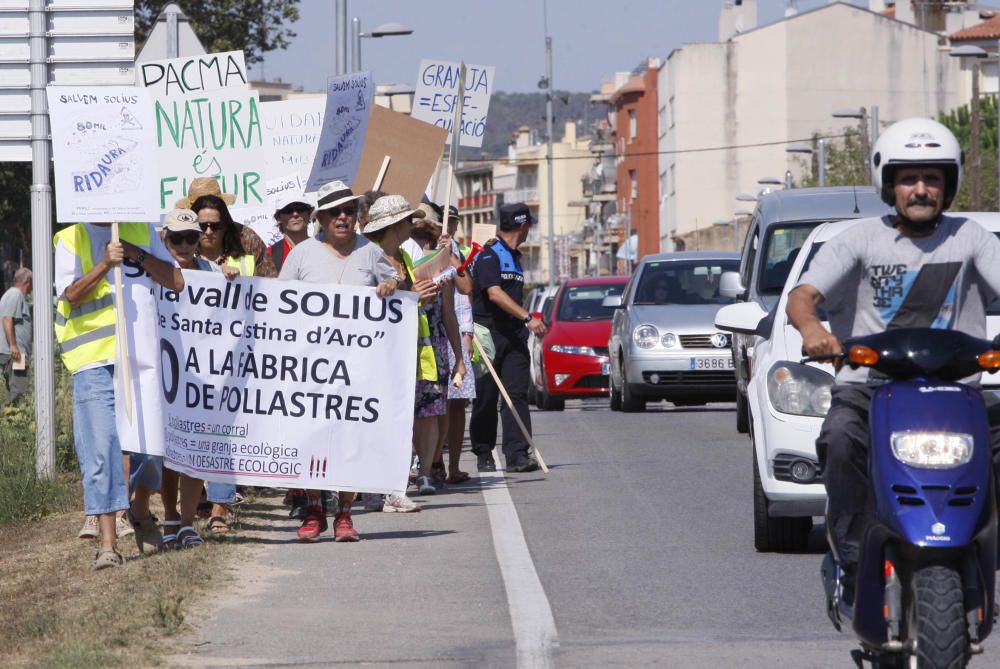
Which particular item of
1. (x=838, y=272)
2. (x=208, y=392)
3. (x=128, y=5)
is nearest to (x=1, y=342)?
(x=128, y=5)

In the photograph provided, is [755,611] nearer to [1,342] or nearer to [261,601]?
[261,601]

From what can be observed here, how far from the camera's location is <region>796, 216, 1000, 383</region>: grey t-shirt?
5805 mm

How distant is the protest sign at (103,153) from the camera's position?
9.18 metres

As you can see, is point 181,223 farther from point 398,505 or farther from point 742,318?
point 742,318

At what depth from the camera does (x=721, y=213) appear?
90688 millimetres

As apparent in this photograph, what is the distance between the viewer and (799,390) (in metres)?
8.95

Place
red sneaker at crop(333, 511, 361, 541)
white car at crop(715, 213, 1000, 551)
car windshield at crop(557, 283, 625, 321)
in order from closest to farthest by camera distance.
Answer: white car at crop(715, 213, 1000, 551) < red sneaker at crop(333, 511, 361, 541) < car windshield at crop(557, 283, 625, 321)

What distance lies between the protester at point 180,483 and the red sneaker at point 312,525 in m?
0.57

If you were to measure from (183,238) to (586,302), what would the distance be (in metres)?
15.8

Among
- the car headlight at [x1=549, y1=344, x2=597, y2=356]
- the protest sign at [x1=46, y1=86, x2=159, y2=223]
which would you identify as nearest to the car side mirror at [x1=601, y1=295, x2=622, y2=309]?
the car headlight at [x1=549, y1=344, x2=597, y2=356]

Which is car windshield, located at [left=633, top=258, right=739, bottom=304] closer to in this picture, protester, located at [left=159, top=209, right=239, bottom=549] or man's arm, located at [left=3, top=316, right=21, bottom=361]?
man's arm, located at [left=3, top=316, right=21, bottom=361]

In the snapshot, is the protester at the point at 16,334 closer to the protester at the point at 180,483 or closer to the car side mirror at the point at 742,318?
the protester at the point at 180,483

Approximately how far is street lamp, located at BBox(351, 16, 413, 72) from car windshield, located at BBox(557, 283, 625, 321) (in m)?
9.66

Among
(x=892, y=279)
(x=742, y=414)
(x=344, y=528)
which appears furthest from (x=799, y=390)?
(x=742, y=414)
